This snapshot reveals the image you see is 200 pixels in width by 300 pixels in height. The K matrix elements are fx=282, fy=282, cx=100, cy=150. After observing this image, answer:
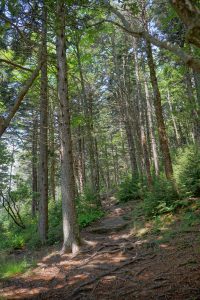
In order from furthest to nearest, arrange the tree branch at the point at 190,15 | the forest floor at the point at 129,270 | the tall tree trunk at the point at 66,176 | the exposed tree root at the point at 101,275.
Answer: the tall tree trunk at the point at 66,176 < the exposed tree root at the point at 101,275 < the forest floor at the point at 129,270 < the tree branch at the point at 190,15

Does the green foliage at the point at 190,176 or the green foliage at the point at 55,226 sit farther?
the green foliage at the point at 55,226

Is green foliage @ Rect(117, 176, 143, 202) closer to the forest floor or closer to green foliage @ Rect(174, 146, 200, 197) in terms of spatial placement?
green foliage @ Rect(174, 146, 200, 197)

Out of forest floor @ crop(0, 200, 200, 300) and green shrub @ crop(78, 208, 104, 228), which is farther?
green shrub @ crop(78, 208, 104, 228)

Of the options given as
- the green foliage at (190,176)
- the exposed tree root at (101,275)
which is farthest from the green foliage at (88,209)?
the exposed tree root at (101,275)

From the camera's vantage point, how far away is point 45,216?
39.6 feet

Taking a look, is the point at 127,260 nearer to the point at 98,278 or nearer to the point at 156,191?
the point at 98,278

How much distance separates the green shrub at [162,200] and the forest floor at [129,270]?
2.04 ft

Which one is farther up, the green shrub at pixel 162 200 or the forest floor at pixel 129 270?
the green shrub at pixel 162 200

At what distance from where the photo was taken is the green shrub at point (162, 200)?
998cm

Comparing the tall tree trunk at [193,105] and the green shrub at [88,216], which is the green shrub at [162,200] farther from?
the green shrub at [88,216]

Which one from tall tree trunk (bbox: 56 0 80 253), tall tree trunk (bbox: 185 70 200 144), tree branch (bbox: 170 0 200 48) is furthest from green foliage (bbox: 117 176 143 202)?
tree branch (bbox: 170 0 200 48)

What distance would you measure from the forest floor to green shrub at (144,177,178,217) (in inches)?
24.5

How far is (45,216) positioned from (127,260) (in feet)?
20.5

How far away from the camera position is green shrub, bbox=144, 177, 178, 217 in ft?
32.7
